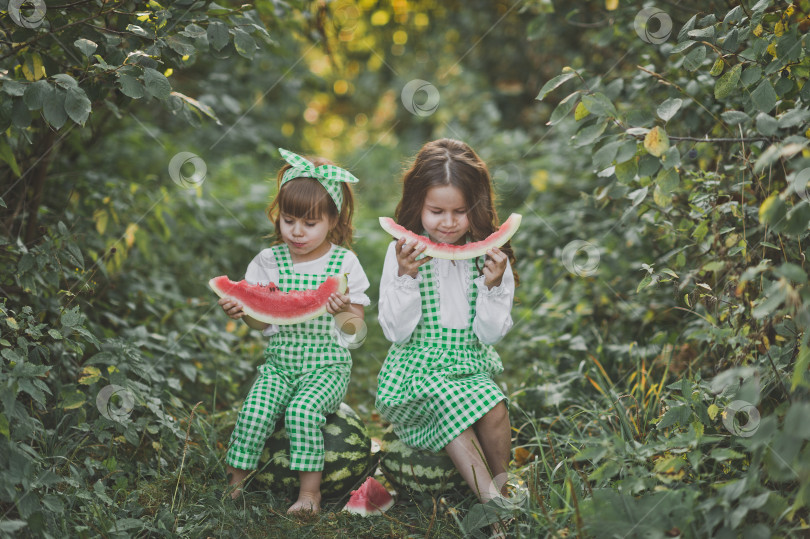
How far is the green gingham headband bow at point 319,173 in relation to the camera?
339 centimetres

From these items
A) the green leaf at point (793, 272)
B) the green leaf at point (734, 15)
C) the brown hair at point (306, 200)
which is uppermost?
the green leaf at point (734, 15)

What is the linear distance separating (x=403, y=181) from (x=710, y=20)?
1547mm

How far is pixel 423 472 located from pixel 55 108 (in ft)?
7.21

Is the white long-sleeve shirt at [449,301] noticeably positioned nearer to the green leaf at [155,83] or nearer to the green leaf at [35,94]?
the green leaf at [155,83]

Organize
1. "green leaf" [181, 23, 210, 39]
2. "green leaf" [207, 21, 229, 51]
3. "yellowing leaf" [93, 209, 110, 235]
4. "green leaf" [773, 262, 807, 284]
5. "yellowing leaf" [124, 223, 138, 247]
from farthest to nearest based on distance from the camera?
"yellowing leaf" [124, 223, 138, 247], "yellowing leaf" [93, 209, 110, 235], "green leaf" [207, 21, 229, 51], "green leaf" [181, 23, 210, 39], "green leaf" [773, 262, 807, 284]

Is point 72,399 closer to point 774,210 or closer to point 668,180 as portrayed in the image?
point 668,180

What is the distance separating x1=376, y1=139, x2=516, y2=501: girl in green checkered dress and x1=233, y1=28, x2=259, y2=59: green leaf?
0.94 m

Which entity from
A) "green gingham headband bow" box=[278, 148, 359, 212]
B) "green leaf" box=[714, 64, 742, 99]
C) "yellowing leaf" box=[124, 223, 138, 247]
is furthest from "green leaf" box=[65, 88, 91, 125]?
"green leaf" box=[714, 64, 742, 99]

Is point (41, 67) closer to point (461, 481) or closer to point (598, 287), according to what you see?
point (461, 481)

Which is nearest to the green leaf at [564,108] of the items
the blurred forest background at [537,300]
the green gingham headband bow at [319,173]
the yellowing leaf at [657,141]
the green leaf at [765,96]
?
the blurred forest background at [537,300]

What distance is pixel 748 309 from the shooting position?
302 cm

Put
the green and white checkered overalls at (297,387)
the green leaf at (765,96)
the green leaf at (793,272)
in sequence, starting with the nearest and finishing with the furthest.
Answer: the green leaf at (793,272) → the green leaf at (765,96) → the green and white checkered overalls at (297,387)

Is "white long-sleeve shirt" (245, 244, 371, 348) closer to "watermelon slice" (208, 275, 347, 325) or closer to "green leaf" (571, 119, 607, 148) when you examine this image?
"watermelon slice" (208, 275, 347, 325)

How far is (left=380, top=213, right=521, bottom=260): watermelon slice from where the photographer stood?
3209 millimetres
